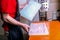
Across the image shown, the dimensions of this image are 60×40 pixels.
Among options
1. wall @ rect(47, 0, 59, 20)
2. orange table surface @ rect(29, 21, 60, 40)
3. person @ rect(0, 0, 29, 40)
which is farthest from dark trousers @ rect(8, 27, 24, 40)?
wall @ rect(47, 0, 59, 20)

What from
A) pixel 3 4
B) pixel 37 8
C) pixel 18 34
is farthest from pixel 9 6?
pixel 37 8

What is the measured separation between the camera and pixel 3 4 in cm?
118

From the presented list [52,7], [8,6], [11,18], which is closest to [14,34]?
[11,18]

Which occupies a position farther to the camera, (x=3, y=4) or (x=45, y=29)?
(x=45, y=29)

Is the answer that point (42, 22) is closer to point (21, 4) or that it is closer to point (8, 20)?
point (21, 4)

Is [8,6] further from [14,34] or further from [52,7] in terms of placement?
[52,7]

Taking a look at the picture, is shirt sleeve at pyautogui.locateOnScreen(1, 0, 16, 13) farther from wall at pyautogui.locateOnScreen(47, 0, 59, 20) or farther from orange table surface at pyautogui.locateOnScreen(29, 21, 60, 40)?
wall at pyautogui.locateOnScreen(47, 0, 59, 20)

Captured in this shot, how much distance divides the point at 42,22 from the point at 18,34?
0.32 meters

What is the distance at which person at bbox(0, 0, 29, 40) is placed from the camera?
3.90ft

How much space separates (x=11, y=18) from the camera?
1235mm

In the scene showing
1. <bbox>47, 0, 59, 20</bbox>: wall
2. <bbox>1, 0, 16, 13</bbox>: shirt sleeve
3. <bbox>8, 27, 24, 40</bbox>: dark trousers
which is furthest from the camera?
<bbox>47, 0, 59, 20</bbox>: wall

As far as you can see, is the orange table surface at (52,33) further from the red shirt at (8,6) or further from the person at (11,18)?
the red shirt at (8,6)

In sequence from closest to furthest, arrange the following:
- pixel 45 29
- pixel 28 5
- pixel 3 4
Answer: pixel 3 4 → pixel 45 29 → pixel 28 5

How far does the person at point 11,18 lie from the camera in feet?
3.90
